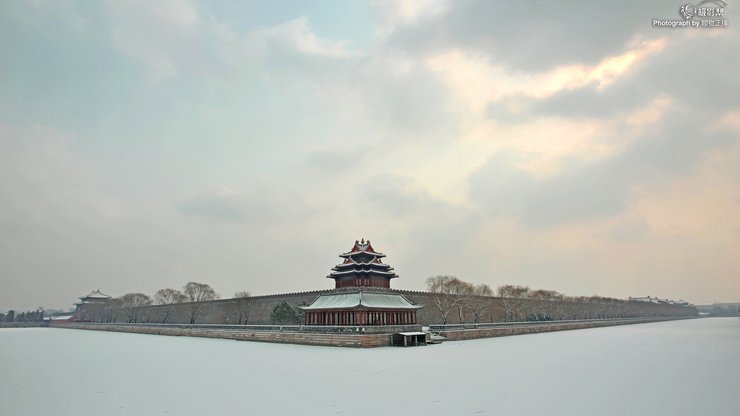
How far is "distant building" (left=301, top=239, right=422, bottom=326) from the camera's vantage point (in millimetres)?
47688

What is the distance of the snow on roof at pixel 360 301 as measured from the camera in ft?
157

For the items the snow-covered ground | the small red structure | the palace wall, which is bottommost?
the snow-covered ground

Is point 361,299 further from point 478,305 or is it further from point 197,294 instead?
point 197,294

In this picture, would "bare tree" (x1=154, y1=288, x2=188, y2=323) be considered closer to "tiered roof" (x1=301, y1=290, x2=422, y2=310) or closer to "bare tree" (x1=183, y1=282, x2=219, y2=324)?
"bare tree" (x1=183, y1=282, x2=219, y2=324)

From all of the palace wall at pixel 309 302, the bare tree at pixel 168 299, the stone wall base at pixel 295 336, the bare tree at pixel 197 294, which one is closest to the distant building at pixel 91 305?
the palace wall at pixel 309 302

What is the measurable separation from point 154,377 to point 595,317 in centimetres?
12247

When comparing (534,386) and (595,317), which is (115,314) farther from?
(595,317)

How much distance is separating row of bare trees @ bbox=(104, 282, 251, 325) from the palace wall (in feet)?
0.54

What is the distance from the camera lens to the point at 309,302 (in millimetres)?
58438

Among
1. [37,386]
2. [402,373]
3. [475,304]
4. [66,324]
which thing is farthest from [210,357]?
[66,324]

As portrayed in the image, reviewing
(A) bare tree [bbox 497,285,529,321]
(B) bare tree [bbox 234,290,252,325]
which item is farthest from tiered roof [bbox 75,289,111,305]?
(A) bare tree [bbox 497,285,529,321]

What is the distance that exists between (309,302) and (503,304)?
4102 centimetres

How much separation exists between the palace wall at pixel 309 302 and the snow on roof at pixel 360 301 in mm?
2110

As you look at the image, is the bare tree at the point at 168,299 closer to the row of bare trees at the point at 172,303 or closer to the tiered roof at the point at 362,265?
the row of bare trees at the point at 172,303
